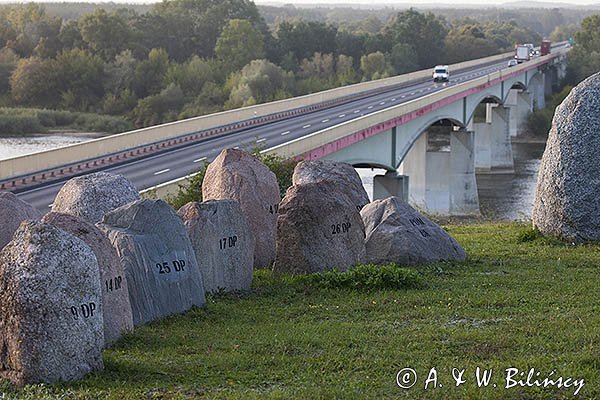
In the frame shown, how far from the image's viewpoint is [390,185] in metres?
50.0

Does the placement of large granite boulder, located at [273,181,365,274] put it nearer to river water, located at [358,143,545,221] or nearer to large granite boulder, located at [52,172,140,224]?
large granite boulder, located at [52,172,140,224]

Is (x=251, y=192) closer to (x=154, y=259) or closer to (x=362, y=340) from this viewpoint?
(x=154, y=259)

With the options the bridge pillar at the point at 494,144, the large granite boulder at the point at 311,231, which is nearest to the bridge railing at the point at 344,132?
the large granite boulder at the point at 311,231

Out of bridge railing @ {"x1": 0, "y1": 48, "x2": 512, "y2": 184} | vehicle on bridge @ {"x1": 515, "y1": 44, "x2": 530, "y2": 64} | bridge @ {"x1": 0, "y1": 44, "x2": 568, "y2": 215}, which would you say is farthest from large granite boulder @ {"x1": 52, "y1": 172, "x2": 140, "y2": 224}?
vehicle on bridge @ {"x1": 515, "y1": 44, "x2": 530, "y2": 64}

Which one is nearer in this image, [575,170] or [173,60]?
[575,170]

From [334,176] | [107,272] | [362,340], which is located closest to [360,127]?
[334,176]

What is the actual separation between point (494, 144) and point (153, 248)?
73677 mm

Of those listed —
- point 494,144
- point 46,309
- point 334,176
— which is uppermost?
point 46,309

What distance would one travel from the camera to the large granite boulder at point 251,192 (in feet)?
57.4

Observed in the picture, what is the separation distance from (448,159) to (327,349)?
57898 mm

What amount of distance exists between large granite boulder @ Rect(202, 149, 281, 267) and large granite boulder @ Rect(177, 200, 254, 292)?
2.38 meters

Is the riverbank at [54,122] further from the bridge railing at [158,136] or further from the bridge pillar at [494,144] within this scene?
the bridge pillar at [494,144]

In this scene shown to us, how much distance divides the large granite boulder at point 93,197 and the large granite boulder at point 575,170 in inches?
327

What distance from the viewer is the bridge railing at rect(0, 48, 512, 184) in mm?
34219
